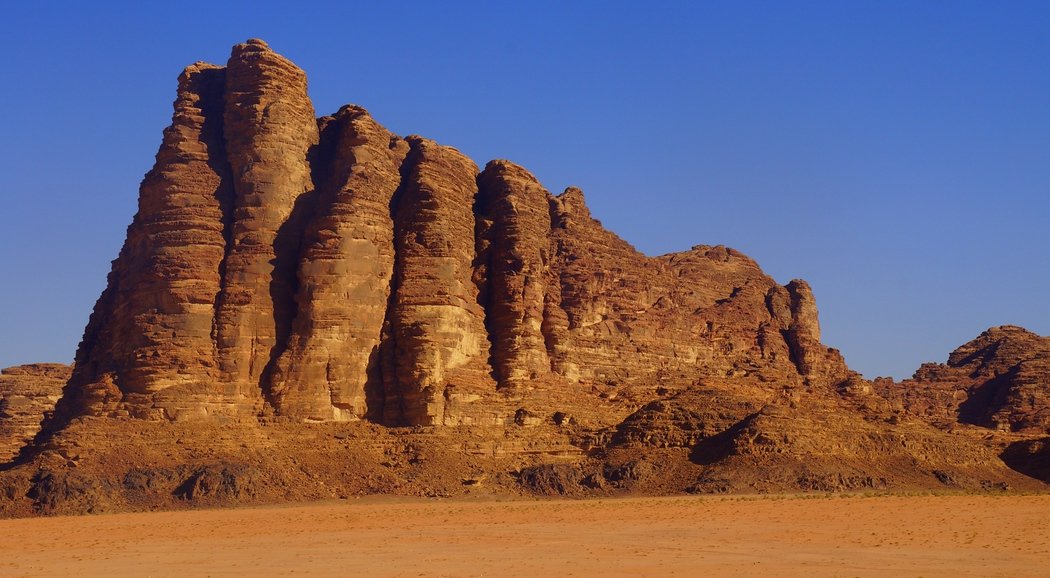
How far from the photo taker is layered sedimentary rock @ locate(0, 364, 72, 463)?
73562 mm

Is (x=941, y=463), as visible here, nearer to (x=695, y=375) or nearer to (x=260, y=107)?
(x=695, y=375)

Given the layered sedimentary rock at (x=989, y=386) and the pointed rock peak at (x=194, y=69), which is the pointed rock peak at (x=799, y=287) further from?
the pointed rock peak at (x=194, y=69)

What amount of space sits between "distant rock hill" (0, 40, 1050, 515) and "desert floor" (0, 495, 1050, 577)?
140 inches

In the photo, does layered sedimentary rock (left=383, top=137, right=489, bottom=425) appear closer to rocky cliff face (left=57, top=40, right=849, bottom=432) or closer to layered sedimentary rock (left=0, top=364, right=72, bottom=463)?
rocky cliff face (left=57, top=40, right=849, bottom=432)

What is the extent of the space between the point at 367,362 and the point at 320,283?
469 cm

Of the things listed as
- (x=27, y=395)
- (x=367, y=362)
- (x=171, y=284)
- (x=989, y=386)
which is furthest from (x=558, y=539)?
(x=989, y=386)

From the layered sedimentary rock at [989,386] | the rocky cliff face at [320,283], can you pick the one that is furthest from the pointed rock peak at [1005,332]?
the rocky cliff face at [320,283]

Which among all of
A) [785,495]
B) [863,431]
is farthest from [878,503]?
[863,431]

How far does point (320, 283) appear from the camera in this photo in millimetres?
57969

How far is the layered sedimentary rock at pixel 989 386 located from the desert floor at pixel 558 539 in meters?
32.0

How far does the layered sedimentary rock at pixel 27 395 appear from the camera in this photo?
7356 cm

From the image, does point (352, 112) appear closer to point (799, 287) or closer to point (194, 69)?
point (194, 69)

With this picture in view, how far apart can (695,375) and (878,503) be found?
22.2 metres

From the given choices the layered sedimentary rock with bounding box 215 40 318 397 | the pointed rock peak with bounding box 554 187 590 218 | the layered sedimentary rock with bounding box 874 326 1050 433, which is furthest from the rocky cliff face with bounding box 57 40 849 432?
the layered sedimentary rock with bounding box 874 326 1050 433
